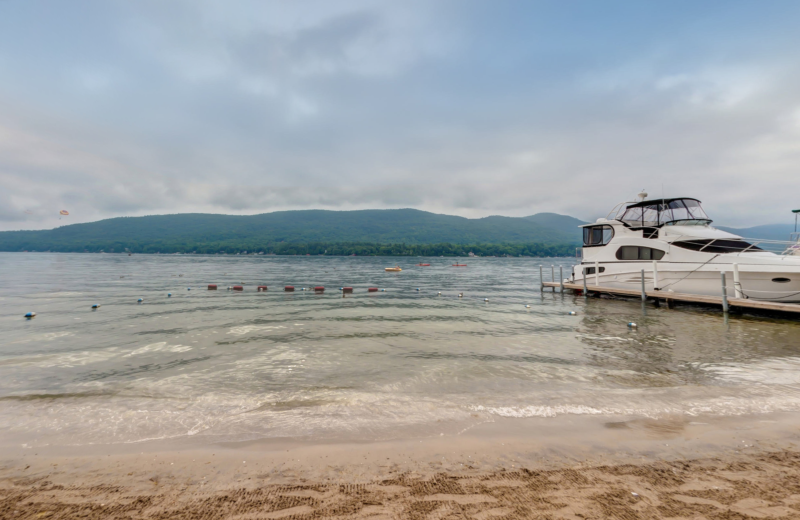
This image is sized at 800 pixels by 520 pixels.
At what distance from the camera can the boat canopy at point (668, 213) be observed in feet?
87.5

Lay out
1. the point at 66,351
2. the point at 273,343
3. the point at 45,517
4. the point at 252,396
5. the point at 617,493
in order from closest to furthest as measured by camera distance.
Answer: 1. the point at 45,517
2. the point at 617,493
3. the point at 252,396
4. the point at 66,351
5. the point at 273,343

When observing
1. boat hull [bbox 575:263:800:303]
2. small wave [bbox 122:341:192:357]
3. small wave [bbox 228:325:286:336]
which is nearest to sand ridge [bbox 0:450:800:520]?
small wave [bbox 122:341:192:357]

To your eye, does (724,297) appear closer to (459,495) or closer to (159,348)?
(459,495)

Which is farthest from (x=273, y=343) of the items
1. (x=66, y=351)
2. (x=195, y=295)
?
(x=195, y=295)

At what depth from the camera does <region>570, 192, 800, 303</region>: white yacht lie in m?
20.8

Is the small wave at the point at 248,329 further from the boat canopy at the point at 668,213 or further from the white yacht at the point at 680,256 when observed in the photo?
the boat canopy at the point at 668,213

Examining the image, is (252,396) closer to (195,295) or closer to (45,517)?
(45,517)

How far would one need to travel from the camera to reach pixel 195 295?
32562 millimetres

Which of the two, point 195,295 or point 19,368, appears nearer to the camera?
point 19,368

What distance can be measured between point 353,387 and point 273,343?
21.9 ft

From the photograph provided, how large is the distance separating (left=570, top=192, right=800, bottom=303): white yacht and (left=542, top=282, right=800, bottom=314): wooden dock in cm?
58

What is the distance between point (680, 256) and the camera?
25.0 meters

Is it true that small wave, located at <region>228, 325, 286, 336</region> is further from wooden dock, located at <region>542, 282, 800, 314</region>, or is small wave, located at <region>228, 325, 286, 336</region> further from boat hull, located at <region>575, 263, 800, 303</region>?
boat hull, located at <region>575, 263, 800, 303</region>

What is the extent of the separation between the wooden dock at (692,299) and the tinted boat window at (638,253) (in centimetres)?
271
